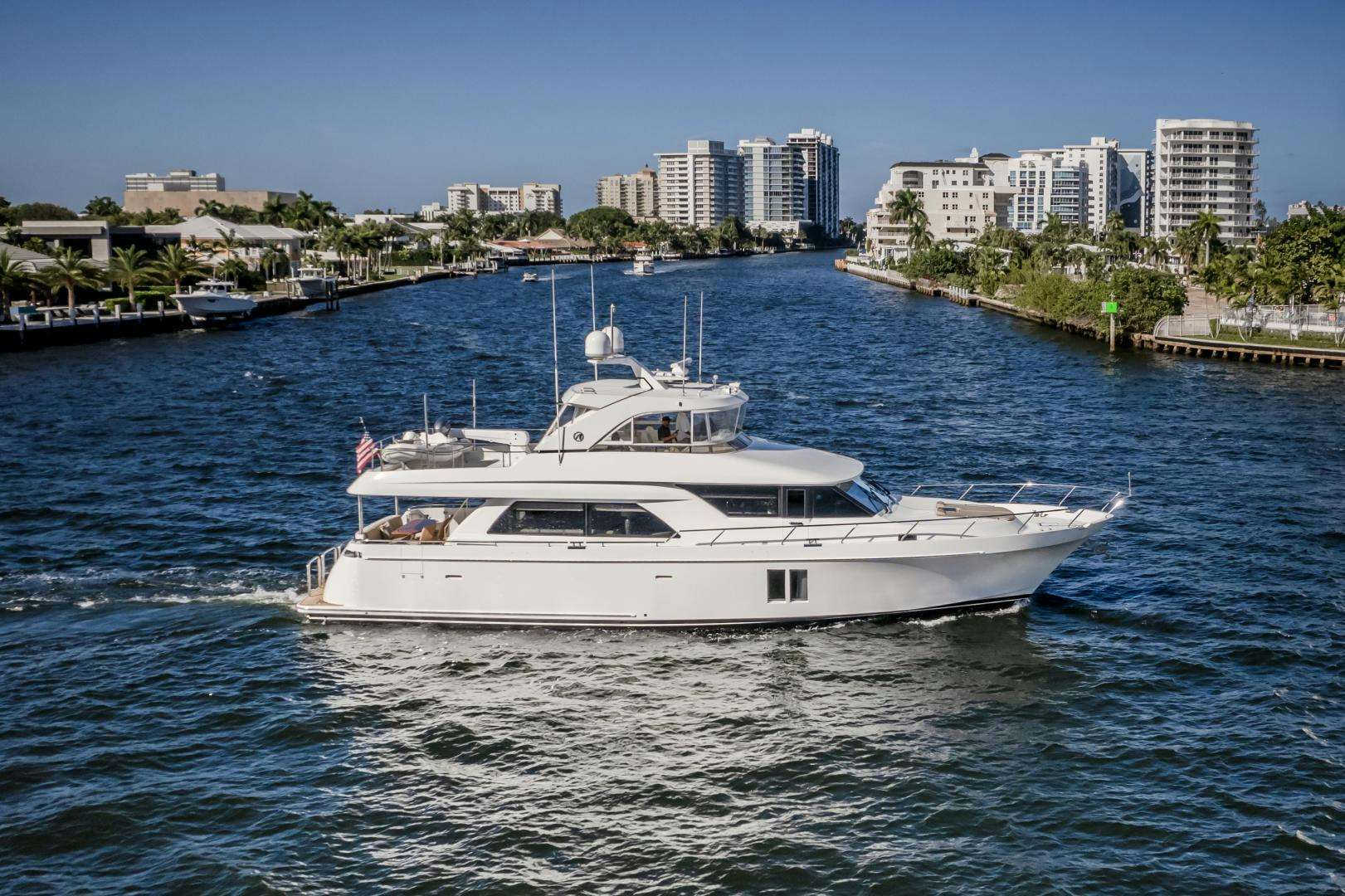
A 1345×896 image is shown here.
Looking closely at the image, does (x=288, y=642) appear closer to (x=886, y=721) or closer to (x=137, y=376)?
(x=886, y=721)

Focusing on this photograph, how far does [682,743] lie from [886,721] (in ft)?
10.9

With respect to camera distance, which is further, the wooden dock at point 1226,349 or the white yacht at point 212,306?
the white yacht at point 212,306

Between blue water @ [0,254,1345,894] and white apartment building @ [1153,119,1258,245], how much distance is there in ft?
504

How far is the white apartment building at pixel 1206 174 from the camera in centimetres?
17538

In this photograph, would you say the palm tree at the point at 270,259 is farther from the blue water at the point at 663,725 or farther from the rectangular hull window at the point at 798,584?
the rectangular hull window at the point at 798,584

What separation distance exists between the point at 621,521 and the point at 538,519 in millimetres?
1528

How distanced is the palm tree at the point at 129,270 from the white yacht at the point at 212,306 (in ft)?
10.8

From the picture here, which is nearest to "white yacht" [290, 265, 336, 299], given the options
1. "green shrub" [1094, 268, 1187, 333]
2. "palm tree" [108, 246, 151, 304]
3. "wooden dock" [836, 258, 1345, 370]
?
"palm tree" [108, 246, 151, 304]

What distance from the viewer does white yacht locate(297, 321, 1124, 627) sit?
2181 centimetres

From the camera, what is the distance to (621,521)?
872 inches

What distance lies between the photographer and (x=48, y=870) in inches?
612

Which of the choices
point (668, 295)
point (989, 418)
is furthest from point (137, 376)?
point (668, 295)

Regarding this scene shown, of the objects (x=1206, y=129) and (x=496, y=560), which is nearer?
(x=496, y=560)

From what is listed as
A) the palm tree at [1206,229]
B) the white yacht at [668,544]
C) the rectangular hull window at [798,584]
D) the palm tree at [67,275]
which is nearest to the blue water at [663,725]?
the white yacht at [668,544]
